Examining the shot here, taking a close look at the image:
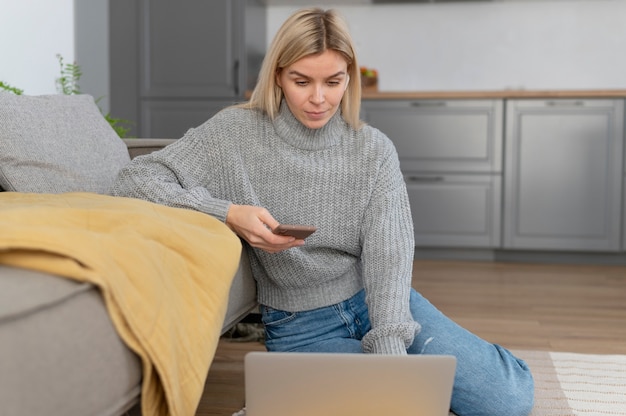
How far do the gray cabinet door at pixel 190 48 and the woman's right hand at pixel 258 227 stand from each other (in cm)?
366

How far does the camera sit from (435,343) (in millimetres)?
1843

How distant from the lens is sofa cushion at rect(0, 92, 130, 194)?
1.93m

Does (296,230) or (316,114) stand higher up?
(316,114)

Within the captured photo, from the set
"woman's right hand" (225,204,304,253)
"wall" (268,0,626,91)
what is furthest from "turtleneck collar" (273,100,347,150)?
"wall" (268,0,626,91)

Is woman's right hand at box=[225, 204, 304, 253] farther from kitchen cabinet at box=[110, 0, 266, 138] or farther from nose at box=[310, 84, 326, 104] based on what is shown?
kitchen cabinet at box=[110, 0, 266, 138]

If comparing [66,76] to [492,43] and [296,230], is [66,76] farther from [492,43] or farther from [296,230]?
[492,43]

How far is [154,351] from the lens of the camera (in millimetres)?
1103

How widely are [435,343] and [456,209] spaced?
323 cm

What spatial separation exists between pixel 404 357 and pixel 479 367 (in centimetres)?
70

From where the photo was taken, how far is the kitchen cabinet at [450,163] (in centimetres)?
496

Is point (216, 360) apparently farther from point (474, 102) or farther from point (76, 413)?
point (474, 102)

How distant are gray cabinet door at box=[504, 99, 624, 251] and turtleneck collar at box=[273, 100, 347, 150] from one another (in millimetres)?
3263

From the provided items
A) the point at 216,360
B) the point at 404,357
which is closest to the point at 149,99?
the point at 216,360

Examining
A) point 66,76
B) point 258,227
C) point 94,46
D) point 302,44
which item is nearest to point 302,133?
point 302,44
